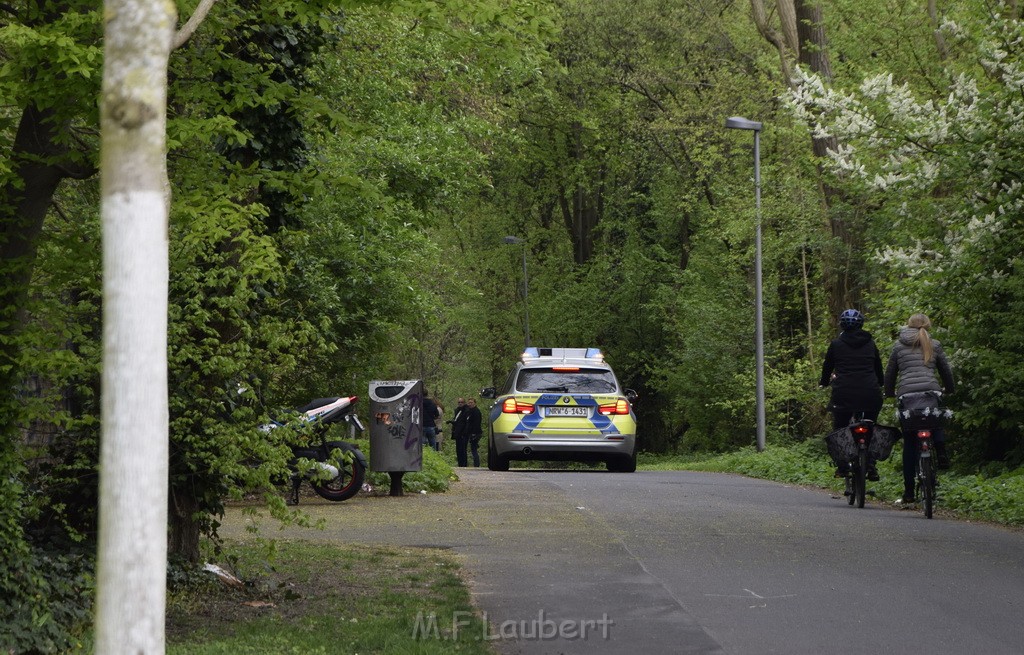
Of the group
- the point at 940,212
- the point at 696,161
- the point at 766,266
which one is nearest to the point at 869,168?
the point at 940,212

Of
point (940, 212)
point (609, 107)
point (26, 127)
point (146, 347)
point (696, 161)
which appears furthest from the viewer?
point (609, 107)

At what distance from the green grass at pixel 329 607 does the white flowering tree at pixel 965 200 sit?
7.96 metres

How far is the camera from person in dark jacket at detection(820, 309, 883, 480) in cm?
1548

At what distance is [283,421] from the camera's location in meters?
9.02

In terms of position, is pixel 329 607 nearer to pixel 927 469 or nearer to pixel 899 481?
pixel 927 469

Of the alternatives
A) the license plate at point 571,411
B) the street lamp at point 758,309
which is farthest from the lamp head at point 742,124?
the license plate at point 571,411

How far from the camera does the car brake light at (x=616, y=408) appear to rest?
23.1 metres

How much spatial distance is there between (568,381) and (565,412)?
1.67ft

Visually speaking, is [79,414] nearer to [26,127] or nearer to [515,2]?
[26,127]

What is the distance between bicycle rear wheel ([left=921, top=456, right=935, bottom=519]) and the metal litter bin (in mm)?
6094

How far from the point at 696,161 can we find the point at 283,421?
109ft

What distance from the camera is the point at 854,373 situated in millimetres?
15500

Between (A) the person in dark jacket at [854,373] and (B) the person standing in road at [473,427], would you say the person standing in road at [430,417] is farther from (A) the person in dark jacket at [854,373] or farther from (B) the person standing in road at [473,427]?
(A) the person in dark jacket at [854,373]

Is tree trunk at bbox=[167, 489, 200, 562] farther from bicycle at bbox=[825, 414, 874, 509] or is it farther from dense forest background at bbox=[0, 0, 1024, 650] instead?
bicycle at bbox=[825, 414, 874, 509]
